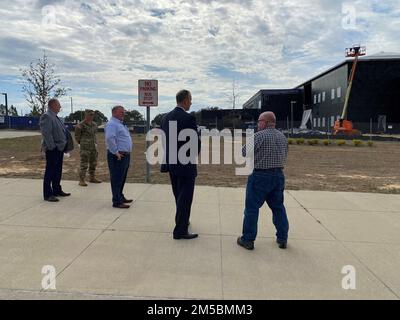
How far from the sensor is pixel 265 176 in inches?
178

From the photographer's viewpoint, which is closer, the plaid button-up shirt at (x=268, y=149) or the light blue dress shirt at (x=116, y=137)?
the plaid button-up shirt at (x=268, y=149)

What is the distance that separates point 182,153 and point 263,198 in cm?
117

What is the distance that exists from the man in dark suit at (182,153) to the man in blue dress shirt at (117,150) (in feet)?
5.55

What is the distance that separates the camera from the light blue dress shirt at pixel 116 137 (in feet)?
20.4

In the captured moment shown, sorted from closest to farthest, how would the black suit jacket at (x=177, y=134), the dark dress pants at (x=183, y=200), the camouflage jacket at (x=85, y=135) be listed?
the black suit jacket at (x=177, y=134) < the dark dress pants at (x=183, y=200) < the camouflage jacket at (x=85, y=135)

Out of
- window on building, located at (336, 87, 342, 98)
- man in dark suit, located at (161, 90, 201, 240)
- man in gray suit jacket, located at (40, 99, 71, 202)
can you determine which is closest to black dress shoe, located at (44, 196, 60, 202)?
man in gray suit jacket, located at (40, 99, 71, 202)

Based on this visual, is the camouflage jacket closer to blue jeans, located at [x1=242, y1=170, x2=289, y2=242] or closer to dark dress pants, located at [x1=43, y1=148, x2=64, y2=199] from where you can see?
dark dress pants, located at [x1=43, y1=148, x2=64, y2=199]

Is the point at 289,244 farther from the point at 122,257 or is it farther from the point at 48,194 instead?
the point at 48,194

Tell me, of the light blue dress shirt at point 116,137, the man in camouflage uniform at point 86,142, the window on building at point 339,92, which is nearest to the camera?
the light blue dress shirt at point 116,137

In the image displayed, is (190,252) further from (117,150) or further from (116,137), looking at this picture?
(116,137)

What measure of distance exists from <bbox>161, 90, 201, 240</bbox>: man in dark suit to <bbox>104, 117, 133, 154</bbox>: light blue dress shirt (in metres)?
1.67

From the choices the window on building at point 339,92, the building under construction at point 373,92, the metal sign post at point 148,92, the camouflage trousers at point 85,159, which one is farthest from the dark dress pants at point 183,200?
the window on building at point 339,92

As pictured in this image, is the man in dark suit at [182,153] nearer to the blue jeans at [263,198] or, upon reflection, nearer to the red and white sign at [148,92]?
the blue jeans at [263,198]

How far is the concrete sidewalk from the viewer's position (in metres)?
3.53
